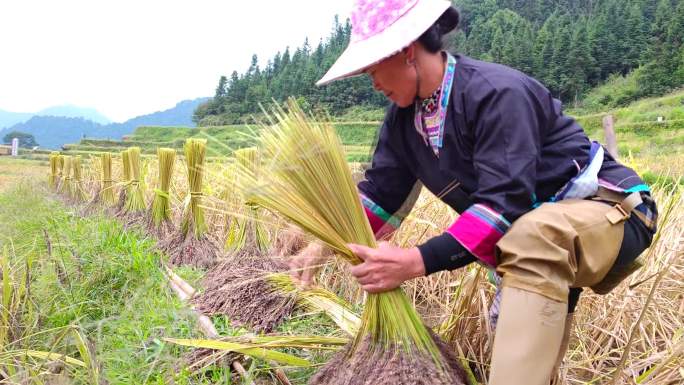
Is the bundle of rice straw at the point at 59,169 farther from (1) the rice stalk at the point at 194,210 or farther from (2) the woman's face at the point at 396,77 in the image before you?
(2) the woman's face at the point at 396,77

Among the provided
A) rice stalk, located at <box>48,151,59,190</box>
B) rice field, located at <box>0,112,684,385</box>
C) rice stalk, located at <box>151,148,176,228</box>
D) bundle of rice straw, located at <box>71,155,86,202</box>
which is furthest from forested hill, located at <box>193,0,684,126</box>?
rice field, located at <box>0,112,684,385</box>

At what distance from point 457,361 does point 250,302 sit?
111cm

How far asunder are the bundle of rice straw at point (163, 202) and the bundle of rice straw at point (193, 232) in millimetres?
441

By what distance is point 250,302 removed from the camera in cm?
246

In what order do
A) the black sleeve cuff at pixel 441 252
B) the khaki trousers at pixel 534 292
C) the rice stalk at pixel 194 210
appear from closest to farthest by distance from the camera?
1. the khaki trousers at pixel 534 292
2. the black sleeve cuff at pixel 441 252
3. the rice stalk at pixel 194 210

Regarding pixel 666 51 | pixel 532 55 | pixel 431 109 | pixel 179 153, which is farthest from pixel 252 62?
pixel 431 109

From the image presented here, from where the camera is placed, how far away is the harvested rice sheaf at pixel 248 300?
2379mm

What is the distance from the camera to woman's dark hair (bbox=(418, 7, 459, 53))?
1.54 m

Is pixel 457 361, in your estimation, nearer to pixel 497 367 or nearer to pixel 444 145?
pixel 497 367

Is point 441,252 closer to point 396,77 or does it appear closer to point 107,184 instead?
point 396,77

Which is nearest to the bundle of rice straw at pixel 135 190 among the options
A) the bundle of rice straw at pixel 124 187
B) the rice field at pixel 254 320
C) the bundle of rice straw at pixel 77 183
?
the bundle of rice straw at pixel 124 187

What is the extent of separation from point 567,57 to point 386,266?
49745 mm

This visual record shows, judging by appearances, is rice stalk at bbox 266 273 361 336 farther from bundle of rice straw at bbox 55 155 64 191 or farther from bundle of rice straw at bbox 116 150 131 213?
bundle of rice straw at bbox 55 155 64 191

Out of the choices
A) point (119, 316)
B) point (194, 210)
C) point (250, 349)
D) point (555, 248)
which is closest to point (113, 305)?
point (119, 316)
